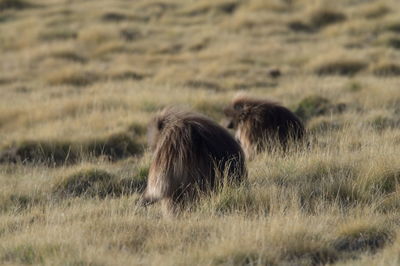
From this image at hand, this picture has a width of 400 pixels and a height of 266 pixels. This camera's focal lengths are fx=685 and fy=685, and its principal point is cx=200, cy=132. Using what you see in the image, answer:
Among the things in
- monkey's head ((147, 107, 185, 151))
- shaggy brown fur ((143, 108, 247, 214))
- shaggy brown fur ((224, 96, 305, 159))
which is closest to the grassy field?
shaggy brown fur ((143, 108, 247, 214))

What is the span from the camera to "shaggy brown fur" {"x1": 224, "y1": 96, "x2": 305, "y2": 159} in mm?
7754

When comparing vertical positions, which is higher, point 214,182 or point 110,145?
point 214,182

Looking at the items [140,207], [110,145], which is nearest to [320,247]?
[140,207]

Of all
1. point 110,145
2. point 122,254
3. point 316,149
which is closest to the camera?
point 122,254

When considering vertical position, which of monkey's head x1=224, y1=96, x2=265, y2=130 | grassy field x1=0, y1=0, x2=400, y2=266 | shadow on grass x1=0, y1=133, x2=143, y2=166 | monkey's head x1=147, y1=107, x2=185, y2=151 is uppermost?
monkey's head x1=147, y1=107, x2=185, y2=151

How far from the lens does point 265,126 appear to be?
7.80m

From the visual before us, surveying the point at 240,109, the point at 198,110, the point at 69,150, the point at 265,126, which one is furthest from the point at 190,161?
the point at 198,110

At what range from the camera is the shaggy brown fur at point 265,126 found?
7.75m

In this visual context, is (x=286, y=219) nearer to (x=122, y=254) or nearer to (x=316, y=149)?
(x=122, y=254)

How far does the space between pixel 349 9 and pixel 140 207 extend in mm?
15942

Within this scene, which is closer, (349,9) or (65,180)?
(65,180)

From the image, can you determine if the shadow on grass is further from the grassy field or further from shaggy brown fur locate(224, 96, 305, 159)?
shaggy brown fur locate(224, 96, 305, 159)

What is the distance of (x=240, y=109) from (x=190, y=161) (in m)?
2.50

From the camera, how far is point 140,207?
19.4 feet
